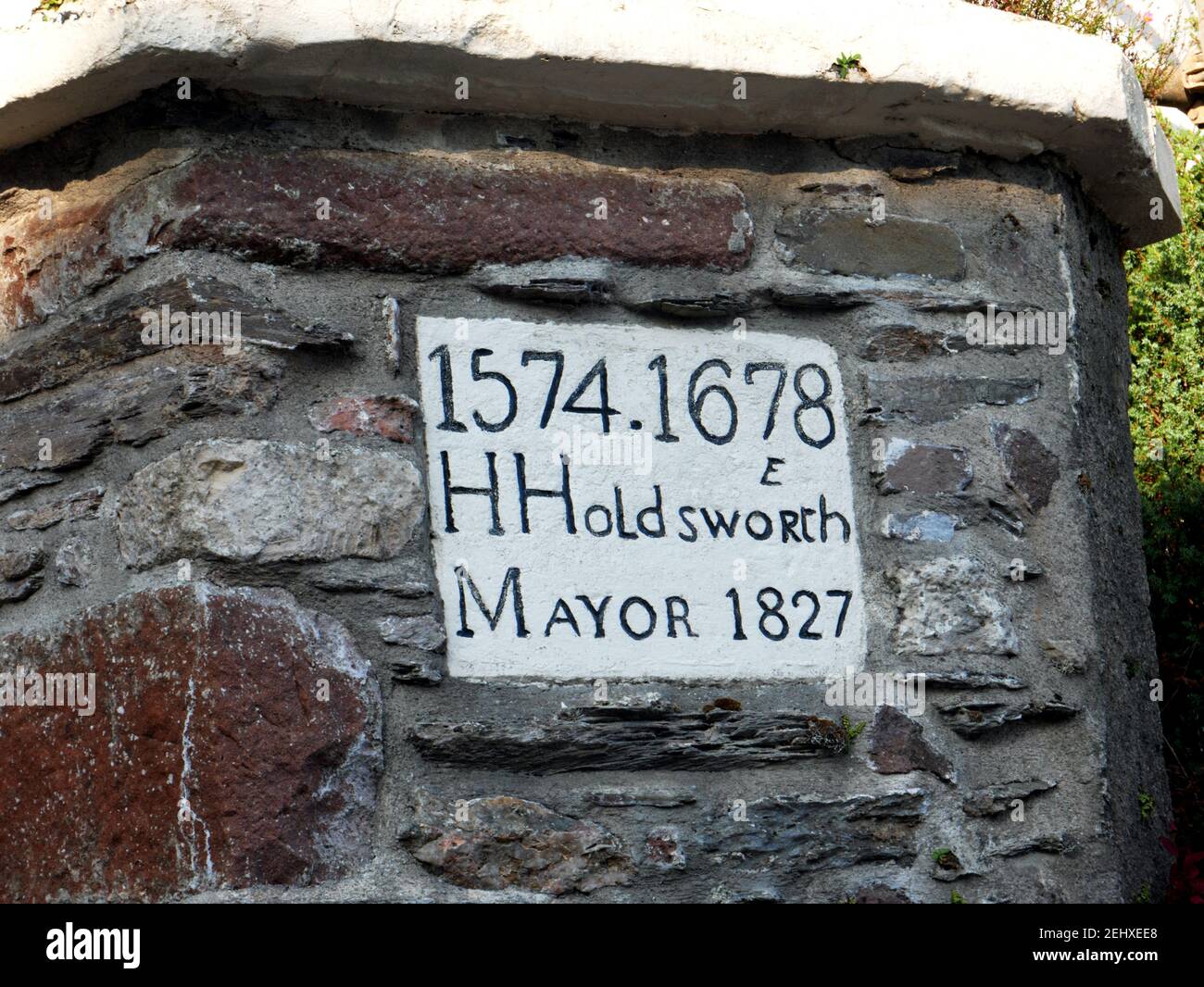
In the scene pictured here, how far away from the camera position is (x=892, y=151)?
2.32 m

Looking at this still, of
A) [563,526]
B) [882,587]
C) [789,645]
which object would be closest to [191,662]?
[563,526]

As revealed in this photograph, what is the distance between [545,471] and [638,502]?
5.8 inches

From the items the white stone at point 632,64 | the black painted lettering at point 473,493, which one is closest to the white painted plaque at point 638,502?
the black painted lettering at point 473,493

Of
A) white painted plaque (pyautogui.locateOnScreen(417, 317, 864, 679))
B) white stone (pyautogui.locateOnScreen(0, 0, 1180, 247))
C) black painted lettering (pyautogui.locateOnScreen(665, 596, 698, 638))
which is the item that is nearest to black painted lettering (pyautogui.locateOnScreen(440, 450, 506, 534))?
white painted plaque (pyautogui.locateOnScreen(417, 317, 864, 679))

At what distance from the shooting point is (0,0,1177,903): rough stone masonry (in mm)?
1865

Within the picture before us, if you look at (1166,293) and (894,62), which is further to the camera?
(1166,293)

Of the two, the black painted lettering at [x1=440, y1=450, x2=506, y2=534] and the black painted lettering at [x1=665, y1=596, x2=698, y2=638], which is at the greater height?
the black painted lettering at [x1=440, y1=450, x2=506, y2=534]

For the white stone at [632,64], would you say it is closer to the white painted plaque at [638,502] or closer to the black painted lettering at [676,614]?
the white painted plaque at [638,502]

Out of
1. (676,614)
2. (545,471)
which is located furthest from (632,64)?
(676,614)

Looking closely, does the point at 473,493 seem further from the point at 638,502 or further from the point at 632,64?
the point at 632,64

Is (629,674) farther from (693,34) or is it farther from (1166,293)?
(1166,293)

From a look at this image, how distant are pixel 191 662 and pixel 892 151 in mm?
1369

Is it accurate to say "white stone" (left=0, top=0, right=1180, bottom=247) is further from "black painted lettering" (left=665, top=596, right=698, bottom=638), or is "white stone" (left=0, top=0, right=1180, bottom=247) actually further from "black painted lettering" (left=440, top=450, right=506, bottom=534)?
"black painted lettering" (left=665, top=596, right=698, bottom=638)

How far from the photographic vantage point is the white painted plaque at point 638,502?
1984 millimetres
